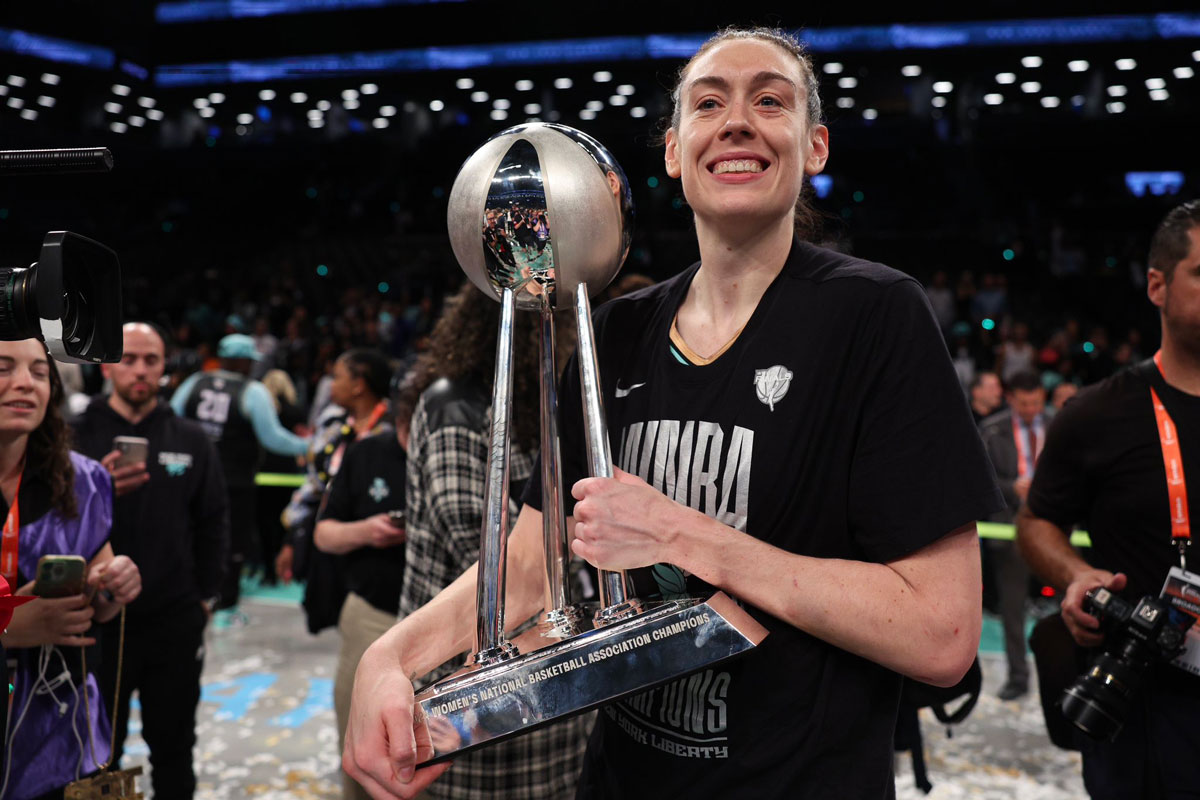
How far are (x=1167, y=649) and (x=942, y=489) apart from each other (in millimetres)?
1126

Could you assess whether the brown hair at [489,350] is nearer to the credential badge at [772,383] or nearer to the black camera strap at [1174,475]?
the credential badge at [772,383]

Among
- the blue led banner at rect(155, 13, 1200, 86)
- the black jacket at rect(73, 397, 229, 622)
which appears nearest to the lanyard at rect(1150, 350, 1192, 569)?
the black jacket at rect(73, 397, 229, 622)

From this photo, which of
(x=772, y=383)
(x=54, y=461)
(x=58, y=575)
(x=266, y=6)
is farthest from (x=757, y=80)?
(x=266, y=6)

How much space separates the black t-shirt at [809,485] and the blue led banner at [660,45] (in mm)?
11140

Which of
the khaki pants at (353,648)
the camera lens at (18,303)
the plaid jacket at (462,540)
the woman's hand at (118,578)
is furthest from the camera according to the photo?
the khaki pants at (353,648)

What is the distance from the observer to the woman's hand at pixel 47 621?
7.34 feet

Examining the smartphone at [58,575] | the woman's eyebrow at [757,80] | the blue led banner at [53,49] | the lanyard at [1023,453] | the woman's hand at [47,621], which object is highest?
the blue led banner at [53,49]

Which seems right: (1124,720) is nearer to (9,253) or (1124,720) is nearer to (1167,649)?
(1167,649)

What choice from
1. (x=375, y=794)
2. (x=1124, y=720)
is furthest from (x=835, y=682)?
(x=1124, y=720)

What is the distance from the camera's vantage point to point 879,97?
14672mm

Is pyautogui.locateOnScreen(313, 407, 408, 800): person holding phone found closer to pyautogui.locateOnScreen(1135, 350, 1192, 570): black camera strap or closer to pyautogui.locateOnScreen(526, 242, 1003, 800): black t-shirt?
pyautogui.locateOnScreen(526, 242, 1003, 800): black t-shirt

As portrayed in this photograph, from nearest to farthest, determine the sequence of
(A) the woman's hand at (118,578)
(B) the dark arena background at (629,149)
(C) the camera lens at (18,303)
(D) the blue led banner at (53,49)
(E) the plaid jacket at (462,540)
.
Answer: (C) the camera lens at (18,303) → (E) the plaid jacket at (462,540) → (A) the woman's hand at (118,578) → (D) the blue led banner at (53,49) → (B) the dark arena background at (629,149)

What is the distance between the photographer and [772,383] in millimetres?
1257

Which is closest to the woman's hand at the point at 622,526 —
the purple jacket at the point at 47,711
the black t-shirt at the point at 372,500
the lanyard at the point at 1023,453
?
the purple jacket at the point at 47,711
